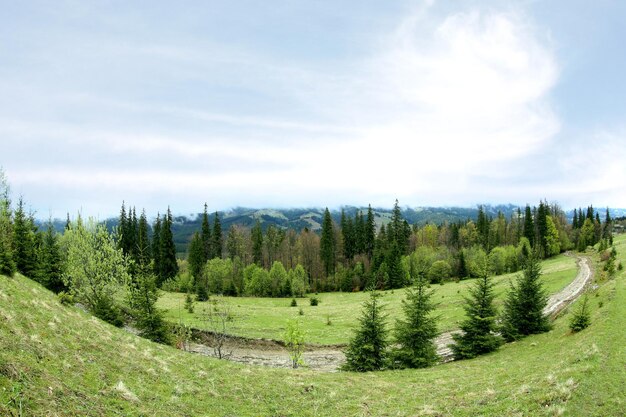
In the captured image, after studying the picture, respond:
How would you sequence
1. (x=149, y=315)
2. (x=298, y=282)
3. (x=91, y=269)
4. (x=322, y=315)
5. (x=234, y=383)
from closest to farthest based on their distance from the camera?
(x=234, y=383) → (x=149, y=315) → (x=91, y=269) → (x=322, y=315) → (x=298, y=282)

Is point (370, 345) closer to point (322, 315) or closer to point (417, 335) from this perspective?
point (417, 335)

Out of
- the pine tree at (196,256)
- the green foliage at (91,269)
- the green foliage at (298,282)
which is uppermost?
the green foliage at (91,269)

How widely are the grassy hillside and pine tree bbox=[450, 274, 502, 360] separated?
22.4 feet

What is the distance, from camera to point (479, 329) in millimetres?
29875

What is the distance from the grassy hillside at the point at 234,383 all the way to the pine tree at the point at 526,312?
32.3 ft

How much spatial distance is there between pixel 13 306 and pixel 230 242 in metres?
98.0

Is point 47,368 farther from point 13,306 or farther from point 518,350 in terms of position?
point 518,350

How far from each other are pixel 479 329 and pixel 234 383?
22573mm

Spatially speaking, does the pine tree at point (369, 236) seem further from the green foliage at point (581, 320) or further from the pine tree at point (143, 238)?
the green foliage at point (581, 320)

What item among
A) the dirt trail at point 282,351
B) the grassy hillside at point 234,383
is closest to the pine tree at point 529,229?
the dirt trail at point 282,351

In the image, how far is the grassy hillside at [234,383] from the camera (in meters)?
10.3

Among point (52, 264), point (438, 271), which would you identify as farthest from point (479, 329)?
point (438, 271)

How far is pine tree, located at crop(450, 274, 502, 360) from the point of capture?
96.8ft

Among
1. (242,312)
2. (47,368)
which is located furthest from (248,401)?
(242,312)
